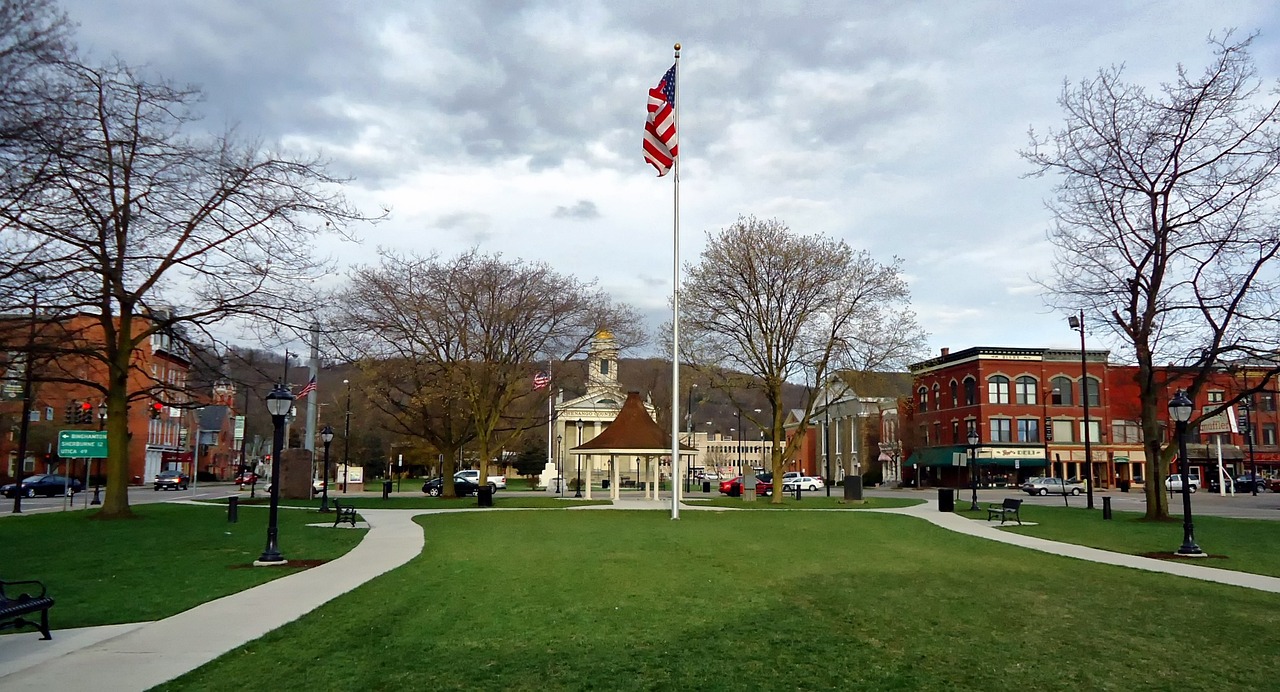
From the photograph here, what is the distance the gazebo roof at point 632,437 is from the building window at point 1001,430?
42501 mm

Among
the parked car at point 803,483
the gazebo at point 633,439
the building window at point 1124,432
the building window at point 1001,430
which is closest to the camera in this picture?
the gazebo at point 633,439

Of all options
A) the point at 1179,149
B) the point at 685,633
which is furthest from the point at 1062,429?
the point at 685,633

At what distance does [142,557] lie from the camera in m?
16.6

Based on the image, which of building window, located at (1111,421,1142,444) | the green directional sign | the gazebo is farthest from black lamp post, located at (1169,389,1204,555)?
building window, located at (1111,421,1142,444)

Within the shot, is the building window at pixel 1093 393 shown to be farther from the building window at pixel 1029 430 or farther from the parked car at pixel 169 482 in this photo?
the parked car at pixel 169 482

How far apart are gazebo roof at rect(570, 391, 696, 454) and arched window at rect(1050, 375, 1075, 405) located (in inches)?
1851

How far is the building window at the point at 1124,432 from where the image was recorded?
255 ft

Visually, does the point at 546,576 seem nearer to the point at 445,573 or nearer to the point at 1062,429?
the point at 445,573

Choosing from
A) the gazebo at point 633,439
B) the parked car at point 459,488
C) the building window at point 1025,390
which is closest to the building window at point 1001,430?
the building window at point 1025,390

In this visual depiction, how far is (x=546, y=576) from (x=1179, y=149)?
24189 millimetres

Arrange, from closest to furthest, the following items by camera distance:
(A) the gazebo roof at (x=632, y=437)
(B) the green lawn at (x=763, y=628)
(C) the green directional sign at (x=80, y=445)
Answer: (B) the green lawn at (x=763, y=628) < (C) the green directional sign at (x=80, y=445) < (A) the gazebo roof at (x=632, y=437)

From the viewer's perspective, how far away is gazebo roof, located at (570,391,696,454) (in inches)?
1593

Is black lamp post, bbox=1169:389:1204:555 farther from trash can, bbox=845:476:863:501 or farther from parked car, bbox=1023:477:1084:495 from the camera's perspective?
parked car, bbox=1023:477:1084:495

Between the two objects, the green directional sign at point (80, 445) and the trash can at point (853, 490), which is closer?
the green directional sign at point (80, 445)
